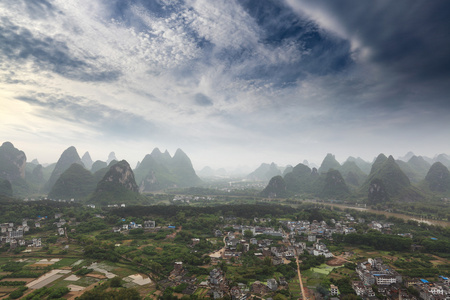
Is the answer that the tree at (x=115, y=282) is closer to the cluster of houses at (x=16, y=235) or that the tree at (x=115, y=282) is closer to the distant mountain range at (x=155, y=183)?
the cluster of houses at (x=16, y=235)

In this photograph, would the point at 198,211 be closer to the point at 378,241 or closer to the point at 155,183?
the point at 378,241

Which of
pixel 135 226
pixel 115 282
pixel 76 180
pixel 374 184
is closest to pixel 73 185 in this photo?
pixel 76 180

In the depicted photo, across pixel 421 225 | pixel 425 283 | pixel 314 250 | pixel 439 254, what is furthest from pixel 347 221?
pixel 425 283

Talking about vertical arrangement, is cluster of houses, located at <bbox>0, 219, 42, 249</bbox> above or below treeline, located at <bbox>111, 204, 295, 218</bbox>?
below

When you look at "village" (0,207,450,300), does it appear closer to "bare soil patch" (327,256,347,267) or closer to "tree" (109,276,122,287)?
"bare soil patch" (327,256,347,267)

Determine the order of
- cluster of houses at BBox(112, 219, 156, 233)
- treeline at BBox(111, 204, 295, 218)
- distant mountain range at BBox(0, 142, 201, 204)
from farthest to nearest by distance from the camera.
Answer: distant mountain range at BBox(0, 142, 201, 204), treeline at BBox(111, 204, 295, 218), cluster of houses at BBox(112, 219, 156, 233)

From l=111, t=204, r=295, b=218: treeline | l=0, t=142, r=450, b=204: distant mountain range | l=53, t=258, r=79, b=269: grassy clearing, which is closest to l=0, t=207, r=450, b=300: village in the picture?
l=53, t=258, r=79, b=269: grassy clearing

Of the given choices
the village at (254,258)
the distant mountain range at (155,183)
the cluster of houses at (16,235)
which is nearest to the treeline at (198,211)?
the village at (254,258)

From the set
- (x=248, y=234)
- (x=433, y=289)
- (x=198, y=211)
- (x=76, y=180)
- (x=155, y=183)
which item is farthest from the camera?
(x=155, y=183)

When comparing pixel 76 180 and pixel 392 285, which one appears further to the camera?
pixel 76 180
